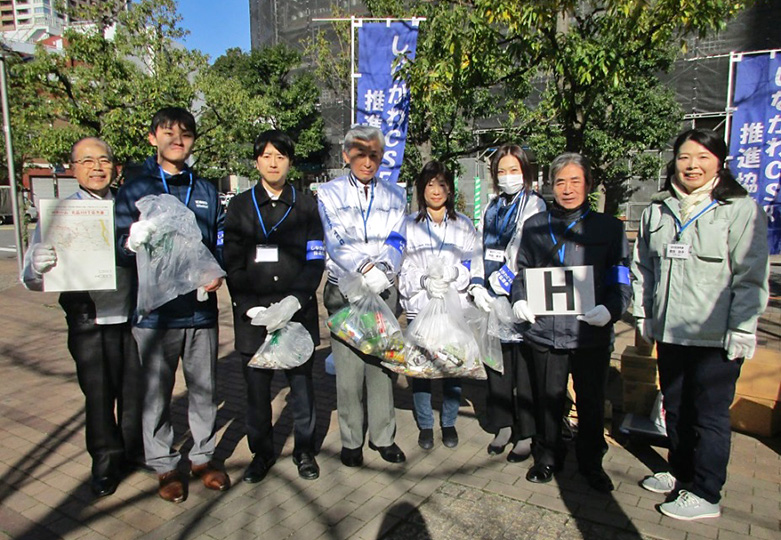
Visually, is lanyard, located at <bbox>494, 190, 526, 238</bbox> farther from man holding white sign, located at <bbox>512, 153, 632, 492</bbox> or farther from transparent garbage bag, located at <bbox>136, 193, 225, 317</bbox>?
transparent garbage bag, located at <bbox>136, 193, 225, 317</bbox>

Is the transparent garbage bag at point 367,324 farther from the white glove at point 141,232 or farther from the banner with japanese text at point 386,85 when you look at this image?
the banner with japanese text at point 386,85

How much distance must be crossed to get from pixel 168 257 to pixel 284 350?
0.82 metres

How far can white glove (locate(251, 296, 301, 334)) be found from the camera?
3.14 m

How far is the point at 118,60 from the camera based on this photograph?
36.8 ft

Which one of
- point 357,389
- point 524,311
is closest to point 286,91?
point 357,389

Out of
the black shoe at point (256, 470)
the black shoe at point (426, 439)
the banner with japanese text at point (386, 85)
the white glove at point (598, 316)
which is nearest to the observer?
the white glove at point (598, 316)

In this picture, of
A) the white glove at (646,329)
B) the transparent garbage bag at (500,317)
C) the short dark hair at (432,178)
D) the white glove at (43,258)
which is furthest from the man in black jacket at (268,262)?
the white glove at (646,329)

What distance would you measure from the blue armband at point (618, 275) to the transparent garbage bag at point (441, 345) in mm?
859

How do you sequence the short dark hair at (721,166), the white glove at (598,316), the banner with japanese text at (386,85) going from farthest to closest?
the banner with japanese text at (386,85), the white glove at (598,316), the short dark hair at (721,166)

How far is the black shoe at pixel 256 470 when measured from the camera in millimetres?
3430

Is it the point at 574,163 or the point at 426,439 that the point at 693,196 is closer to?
the point at 574,163

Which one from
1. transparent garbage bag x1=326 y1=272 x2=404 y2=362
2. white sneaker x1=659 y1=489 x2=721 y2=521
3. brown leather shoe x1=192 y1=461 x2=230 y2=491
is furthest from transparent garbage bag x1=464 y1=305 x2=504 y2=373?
brown leather shoe x1=192 y1=461 x2=230 y2=491

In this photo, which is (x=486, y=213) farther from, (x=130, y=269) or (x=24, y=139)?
(x=24, y=139)

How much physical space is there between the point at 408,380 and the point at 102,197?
308 centimetres
